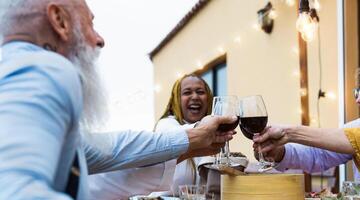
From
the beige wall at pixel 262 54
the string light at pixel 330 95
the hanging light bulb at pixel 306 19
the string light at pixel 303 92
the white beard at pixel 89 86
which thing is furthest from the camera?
the string light at pixel 303 92

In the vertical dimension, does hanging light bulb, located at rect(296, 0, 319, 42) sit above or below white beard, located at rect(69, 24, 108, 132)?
above

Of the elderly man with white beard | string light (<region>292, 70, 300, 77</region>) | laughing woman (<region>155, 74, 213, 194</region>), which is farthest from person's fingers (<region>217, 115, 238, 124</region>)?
string light (<region>292, 70, 300, 77</region>)

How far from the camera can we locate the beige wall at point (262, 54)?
13.2ft

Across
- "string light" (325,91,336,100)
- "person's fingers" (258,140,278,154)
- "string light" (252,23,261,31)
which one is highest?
"string light" (252,23,261,31)

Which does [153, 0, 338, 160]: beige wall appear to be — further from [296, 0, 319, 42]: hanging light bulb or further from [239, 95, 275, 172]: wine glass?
[239, 95, 275, 172]: wine glass

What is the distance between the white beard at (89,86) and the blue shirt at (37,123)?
3.9 inches

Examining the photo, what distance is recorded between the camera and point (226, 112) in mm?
1510

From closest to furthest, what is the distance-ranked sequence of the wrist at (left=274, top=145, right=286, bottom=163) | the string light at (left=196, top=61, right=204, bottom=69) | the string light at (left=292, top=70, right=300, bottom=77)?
the wrist at (left=274, top=145, right=286, bottom=163), the string light at (left=292, top=70, right=300, bottom=77), the string light at (left=196, top=61, right=204, bottom=69)

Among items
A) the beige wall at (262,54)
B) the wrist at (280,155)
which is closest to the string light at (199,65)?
the beige wall at (262,54)

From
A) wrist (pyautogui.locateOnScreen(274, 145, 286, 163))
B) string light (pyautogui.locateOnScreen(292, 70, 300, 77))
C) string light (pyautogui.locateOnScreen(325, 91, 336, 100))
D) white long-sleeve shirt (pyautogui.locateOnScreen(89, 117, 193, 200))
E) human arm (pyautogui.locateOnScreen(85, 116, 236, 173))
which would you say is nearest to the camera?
human arm (pyautogui.locateOnScreen(85, 116, 236, 173))

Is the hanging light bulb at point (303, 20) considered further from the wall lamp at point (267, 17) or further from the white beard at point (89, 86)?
the white beard at point (89, 86)

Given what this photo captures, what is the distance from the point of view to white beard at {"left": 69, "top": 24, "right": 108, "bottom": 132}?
Answer: 34.4 inches

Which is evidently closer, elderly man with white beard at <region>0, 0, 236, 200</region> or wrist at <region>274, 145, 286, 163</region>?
elderly man with white beard at <region>0, 0, 236, 200</region>

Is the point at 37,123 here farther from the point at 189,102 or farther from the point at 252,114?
the point at 189,102
